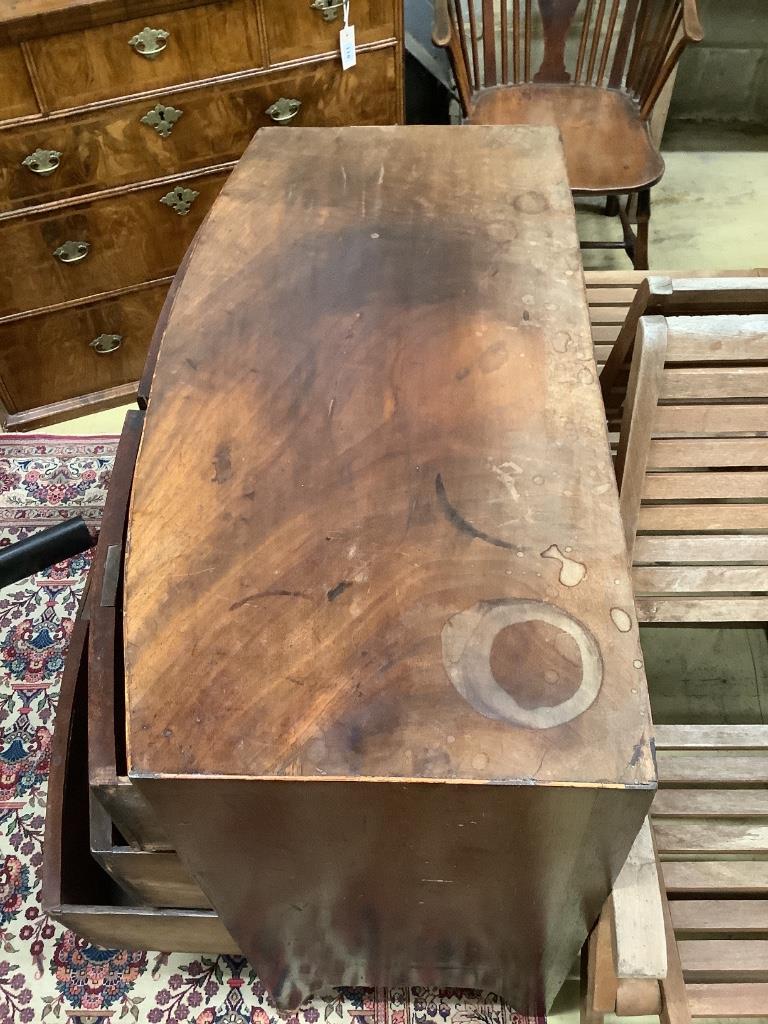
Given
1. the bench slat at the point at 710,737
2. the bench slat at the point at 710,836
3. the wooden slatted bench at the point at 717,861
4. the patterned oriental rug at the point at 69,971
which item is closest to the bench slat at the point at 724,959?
the wooden slatted bench at the point at 717,861

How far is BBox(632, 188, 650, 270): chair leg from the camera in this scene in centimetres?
224

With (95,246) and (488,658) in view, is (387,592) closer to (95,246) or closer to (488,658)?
(488,658)

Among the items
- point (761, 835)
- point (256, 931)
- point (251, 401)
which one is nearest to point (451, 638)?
point (251, 401)

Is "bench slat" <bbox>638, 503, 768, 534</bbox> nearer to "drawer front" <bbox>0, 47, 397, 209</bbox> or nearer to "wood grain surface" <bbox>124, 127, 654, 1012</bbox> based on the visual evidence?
"wood grain surface" <bbox>124, 127, 654, 1012</bbox>

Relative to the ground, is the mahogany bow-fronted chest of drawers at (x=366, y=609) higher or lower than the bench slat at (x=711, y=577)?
higher

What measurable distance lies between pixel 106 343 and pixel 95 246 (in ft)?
0.94

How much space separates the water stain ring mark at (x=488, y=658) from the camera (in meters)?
0.80

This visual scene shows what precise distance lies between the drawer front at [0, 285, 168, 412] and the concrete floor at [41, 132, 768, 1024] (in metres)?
0.11

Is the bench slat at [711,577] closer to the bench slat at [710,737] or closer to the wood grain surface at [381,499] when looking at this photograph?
the bench slat at [710,737]

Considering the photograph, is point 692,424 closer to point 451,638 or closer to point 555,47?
point 451,638

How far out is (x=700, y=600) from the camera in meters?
1.36

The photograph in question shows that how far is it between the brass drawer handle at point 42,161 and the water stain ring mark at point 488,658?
4.97 ft

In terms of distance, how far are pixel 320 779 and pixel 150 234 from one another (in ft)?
5.50

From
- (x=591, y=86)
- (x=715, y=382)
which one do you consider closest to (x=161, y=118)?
(x=591, y=86)
